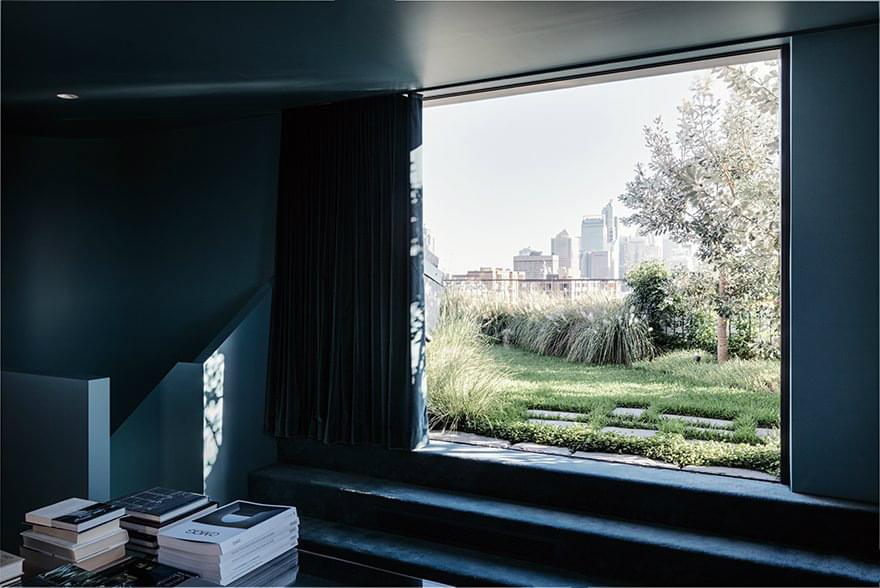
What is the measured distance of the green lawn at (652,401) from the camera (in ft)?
12.3

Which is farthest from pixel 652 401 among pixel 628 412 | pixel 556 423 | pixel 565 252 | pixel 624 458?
pixel 565 252

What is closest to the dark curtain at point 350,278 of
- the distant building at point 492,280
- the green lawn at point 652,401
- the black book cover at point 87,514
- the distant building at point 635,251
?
the green lawn at point 652,401

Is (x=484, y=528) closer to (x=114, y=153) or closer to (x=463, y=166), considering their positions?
(x=463, y=166)

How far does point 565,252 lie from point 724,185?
1.25m

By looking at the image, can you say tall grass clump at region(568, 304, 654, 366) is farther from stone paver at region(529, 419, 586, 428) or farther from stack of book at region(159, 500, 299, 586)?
stack of book at region(159, 500, 299, 586)

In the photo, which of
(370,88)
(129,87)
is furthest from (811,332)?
(129,87)

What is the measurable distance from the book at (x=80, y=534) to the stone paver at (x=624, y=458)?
2.51 m

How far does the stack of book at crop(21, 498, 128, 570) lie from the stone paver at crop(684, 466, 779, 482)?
9.00ft

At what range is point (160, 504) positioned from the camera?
2236 mm

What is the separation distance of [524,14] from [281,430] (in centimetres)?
293

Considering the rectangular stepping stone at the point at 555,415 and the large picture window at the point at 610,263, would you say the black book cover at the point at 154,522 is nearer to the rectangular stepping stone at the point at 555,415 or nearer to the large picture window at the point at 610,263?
the large picture window at the point at 610,263

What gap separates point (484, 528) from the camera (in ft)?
10.8

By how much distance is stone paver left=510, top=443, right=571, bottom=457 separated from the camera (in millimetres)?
3859

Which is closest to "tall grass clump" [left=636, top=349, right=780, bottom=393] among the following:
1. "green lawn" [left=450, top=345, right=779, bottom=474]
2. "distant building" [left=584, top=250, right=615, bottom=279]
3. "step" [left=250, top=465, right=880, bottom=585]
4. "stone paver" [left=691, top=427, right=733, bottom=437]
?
"green lawn" [left=450, top=345, right=779, bottom=474]
